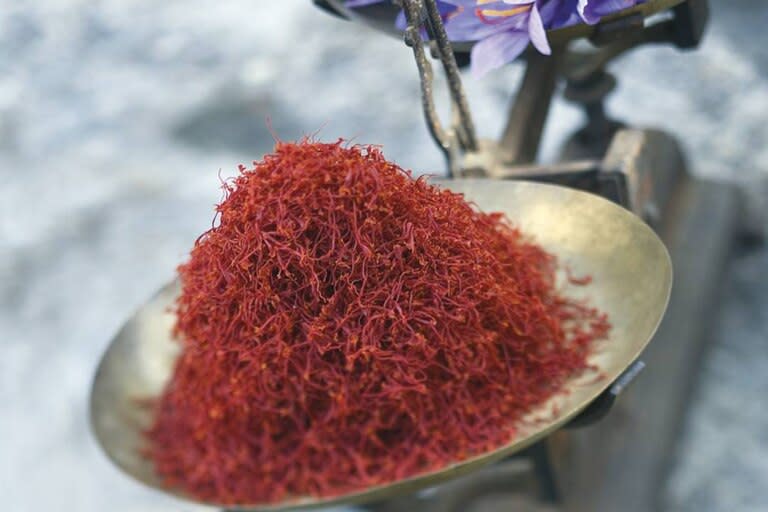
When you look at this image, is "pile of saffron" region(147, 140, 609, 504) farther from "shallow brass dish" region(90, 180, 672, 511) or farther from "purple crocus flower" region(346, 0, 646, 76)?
"purple crocus flower" region(346, 0, 646, 76)

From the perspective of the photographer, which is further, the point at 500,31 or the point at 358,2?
the point at 358,2

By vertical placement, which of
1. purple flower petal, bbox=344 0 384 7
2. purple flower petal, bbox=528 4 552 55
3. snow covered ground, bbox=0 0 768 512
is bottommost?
snow covered ground, bbox=0 0 768 512

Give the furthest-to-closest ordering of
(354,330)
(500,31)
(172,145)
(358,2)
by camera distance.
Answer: (172,145), (358,2), (500,31), (354,330)

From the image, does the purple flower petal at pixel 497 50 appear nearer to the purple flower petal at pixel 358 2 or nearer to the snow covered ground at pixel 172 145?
the purple flower petal at pixel 358 2

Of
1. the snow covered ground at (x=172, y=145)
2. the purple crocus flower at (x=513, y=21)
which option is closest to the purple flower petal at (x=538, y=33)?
the purple crocus flower at (x=513, y=21)

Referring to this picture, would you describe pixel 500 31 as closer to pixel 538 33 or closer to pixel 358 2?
pixel 538 33

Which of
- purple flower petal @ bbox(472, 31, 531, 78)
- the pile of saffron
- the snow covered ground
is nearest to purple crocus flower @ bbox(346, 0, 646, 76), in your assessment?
purple flower petal @ bbox(472, 31, 531, 78)

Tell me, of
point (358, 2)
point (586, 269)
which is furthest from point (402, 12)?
point (586, 269)
